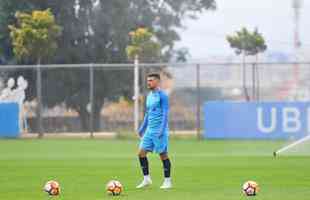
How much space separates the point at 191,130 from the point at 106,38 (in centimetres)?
1158

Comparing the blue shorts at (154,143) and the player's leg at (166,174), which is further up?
the blue shorts at (154,143)

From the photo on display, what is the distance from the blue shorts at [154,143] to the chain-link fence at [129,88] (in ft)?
71.8

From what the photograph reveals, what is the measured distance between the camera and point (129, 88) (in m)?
47.4

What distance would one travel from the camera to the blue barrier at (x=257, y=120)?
1442 inches

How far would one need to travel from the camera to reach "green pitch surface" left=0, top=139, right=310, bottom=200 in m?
A: 16.1

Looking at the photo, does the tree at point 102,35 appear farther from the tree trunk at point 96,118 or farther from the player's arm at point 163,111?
the player's arm at point 163,111

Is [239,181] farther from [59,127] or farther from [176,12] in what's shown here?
[176,12]

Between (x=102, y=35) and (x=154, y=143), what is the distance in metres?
34.0

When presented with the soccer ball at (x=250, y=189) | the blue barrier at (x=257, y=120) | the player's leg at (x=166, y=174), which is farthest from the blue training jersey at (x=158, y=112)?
the blue barrier at (x=257, y=120)

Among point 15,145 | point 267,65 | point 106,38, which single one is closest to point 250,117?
point 267,65

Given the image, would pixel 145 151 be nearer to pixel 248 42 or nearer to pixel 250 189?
pixel 250 189

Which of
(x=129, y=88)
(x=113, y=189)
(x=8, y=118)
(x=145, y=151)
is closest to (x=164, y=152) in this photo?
(x=145, y=151)

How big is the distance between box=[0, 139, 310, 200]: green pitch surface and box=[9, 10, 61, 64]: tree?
909 centimetres

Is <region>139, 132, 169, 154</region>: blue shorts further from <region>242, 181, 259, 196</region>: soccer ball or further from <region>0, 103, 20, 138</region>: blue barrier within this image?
<region>0, 103, 20, 138</region>: blue barrier
